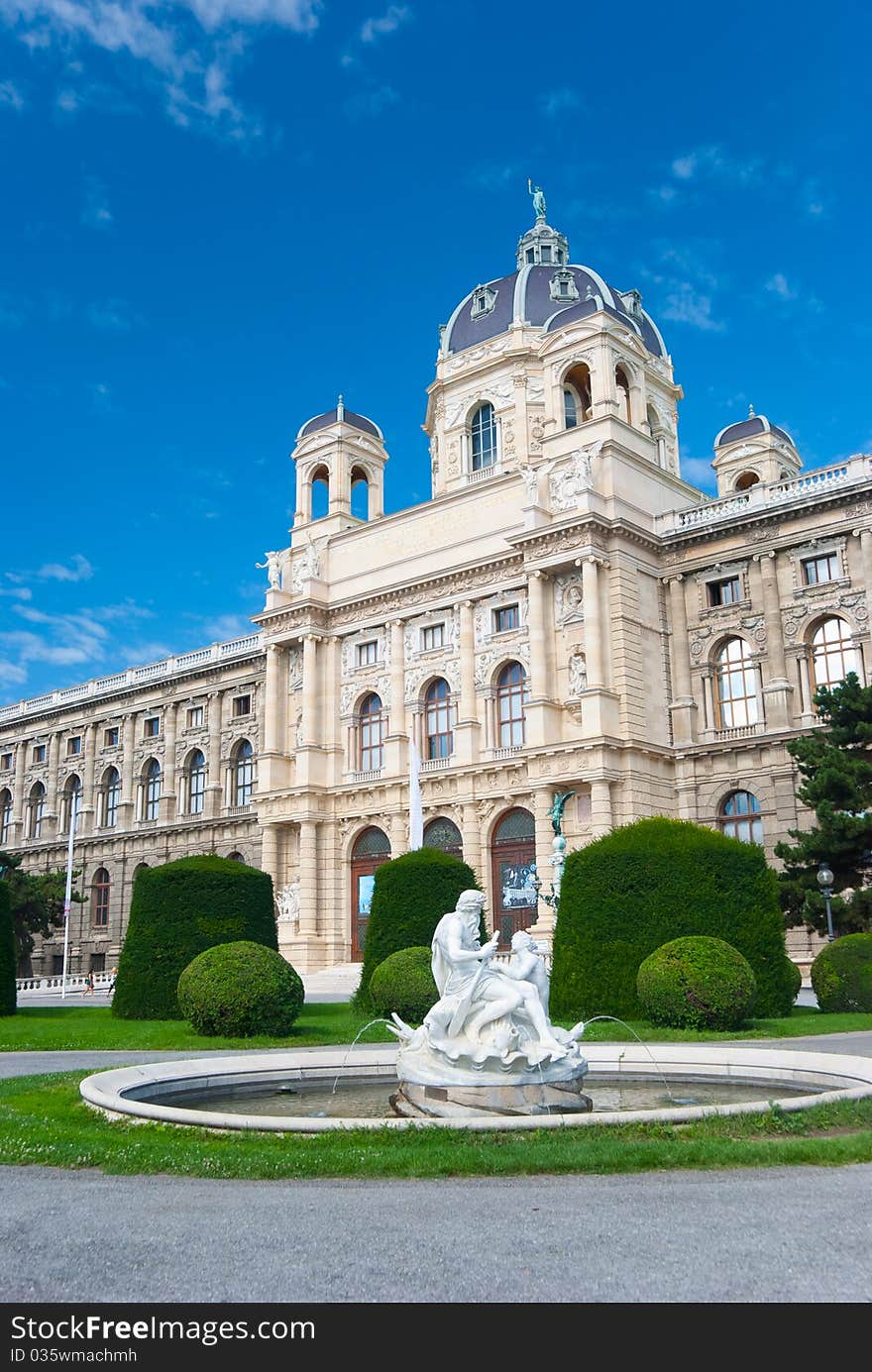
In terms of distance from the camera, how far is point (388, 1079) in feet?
48.6

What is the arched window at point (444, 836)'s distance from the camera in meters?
46.5

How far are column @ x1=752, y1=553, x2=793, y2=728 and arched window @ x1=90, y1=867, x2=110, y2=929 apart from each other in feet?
130

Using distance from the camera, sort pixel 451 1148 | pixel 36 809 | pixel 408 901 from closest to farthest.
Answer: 1. pixel 451 1148
2. pixel 408 901
3. pixel 36 809

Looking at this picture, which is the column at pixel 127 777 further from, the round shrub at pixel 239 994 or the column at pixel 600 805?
the round shrub at pixel 239 994

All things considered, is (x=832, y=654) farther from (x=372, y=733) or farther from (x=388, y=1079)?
(x=388, y=1079)

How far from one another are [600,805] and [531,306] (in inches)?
1050

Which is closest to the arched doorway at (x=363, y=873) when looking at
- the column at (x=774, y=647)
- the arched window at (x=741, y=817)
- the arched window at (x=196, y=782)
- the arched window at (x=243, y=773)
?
the arched window at (x=243, y=773)

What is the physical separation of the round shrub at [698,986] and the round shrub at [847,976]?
409 cm

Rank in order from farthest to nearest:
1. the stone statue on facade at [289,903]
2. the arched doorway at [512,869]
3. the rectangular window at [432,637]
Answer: the stone statue on facade at [289,903], the rectangular window at [432,637], the arched doorway at [512,869]

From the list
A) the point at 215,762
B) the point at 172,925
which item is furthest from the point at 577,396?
the point at 172,925

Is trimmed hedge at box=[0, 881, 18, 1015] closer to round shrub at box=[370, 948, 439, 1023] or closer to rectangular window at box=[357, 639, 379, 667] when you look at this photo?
round shrub at box=[370, 948, 439, 1023]

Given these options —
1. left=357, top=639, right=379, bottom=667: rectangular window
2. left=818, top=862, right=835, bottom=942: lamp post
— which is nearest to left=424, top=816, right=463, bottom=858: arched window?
left=357, top=639, right=379, bottom=667: rectangular window
